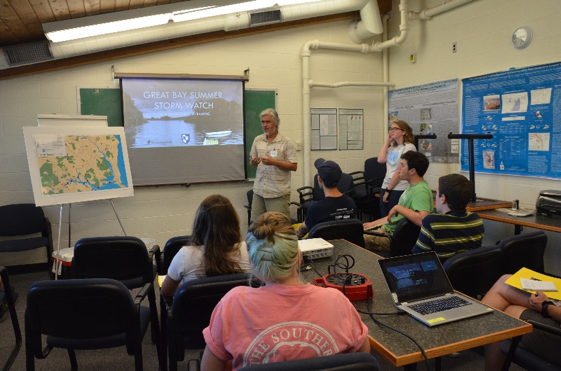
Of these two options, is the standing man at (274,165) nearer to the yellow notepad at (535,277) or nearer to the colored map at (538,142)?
the colored map at (538,142)

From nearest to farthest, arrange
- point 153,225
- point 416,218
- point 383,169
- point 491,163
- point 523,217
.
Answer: point 416,218, point 523,217, point 491,163, point 153,225, point 383,169

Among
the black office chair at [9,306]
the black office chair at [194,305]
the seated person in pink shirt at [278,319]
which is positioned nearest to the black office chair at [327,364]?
the seated person in pink shirt at [278,319]

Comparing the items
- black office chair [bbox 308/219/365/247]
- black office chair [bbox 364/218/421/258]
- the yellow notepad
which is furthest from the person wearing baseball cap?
the yellow notepad

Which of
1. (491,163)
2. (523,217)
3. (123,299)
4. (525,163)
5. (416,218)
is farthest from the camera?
(491,163)

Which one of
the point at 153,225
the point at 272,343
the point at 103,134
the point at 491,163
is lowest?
the point at 153,225

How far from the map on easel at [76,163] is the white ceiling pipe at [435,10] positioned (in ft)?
11.6

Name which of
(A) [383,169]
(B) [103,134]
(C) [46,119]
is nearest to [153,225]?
(B) [103,134]

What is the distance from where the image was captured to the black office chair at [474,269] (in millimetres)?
1908

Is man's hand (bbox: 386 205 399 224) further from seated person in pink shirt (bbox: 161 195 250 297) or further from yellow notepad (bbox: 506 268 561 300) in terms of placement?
seated person in pink shirt (bbox: 161 195 250 297)

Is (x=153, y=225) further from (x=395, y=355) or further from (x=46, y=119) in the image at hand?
(x=395, y=355)

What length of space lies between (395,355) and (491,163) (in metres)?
3.47

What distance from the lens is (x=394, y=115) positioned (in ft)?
18.0

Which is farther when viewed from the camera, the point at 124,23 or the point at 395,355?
the point at 124,23

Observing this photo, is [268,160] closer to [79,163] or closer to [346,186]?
[346,186]
